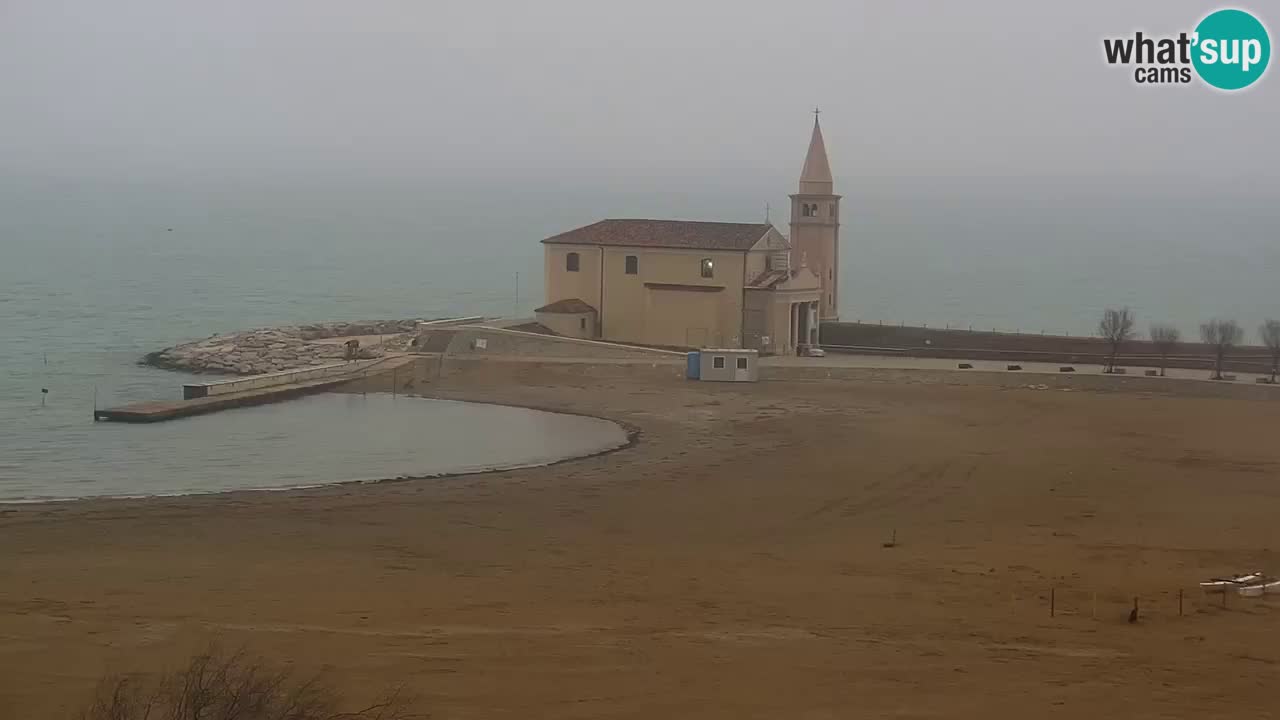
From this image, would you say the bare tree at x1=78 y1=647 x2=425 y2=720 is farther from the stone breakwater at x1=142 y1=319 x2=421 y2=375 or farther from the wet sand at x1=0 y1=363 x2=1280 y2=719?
the stone breakwater at x1=142 y1=319 x2=421 y2=375

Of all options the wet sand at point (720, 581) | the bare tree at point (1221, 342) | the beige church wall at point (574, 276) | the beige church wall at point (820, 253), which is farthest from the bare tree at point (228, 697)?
the beige church wall at point (820, 253)

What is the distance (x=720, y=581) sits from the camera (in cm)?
1532

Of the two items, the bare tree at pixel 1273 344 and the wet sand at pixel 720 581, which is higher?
the bare tree at pixel 1273 344

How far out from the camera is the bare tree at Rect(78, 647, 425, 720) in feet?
31.0

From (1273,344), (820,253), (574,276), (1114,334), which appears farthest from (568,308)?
(1273,344)

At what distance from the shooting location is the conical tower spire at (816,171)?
1714 inches

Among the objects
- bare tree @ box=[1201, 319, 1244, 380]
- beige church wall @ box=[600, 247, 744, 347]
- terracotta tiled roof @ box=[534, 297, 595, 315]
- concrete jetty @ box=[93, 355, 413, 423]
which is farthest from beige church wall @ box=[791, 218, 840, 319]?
concrete jetty @ box=[93, 355, 413, 423]

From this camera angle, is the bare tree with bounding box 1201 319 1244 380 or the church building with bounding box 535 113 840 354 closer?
the bare tree with bounding box 1201 319 1244 380

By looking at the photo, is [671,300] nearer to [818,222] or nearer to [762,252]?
[762,252]

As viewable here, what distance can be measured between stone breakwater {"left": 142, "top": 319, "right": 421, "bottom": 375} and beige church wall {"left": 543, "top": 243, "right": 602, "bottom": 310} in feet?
14.2

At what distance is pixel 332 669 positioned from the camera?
458 inches

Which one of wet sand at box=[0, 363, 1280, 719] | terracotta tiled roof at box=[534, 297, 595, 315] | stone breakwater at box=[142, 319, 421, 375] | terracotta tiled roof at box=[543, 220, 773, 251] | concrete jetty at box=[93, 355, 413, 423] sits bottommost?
wet sand at box=[0, 363, 1280, 719]

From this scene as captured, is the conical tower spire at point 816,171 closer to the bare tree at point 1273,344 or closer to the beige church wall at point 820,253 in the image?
the beige church wall at point 820,253

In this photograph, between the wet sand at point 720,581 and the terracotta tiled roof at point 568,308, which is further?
the terracotta tiled roof at point 568,308
